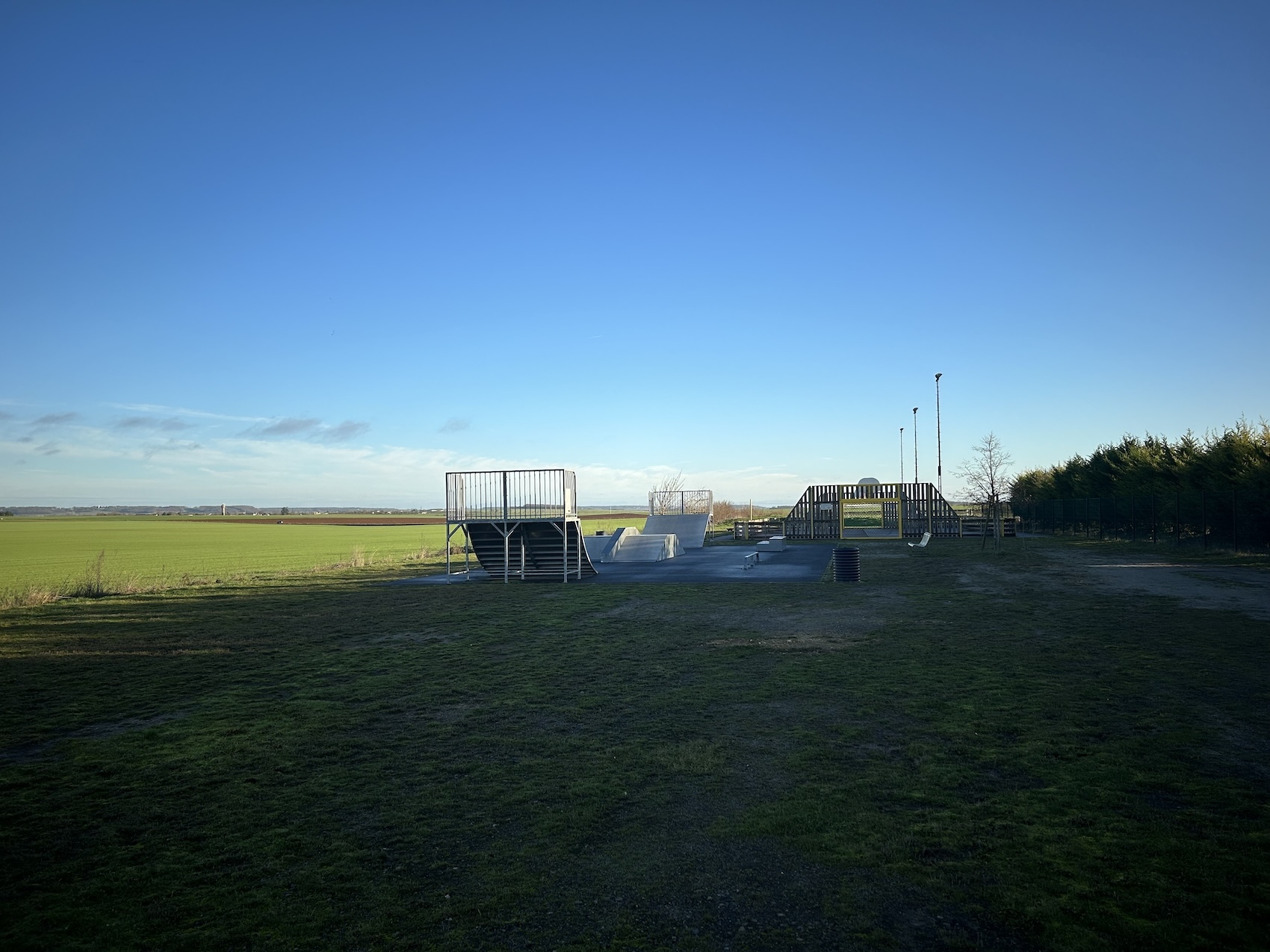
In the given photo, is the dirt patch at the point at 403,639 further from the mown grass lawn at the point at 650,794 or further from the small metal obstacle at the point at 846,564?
the small metal obstacle at the point at 846,564

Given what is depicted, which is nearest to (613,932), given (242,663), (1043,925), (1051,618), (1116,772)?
(1043,925)

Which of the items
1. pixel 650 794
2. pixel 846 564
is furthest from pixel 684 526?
pixel 650 794

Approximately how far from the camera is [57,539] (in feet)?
179

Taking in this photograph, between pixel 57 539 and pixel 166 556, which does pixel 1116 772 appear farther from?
pixel 57 539

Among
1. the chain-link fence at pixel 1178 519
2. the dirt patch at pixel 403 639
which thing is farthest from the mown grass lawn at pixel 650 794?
the chain-link fence at pixel 1178 519

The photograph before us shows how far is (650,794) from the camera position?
4.94 m

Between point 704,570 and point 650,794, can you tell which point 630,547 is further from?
point 650,794

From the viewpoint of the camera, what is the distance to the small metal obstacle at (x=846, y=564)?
60.4ft

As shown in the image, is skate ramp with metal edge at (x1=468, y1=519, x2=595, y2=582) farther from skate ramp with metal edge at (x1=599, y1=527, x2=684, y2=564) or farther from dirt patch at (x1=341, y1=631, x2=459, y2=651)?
dirt patch at (x1=341, y1=631, x2=459, y2=651)

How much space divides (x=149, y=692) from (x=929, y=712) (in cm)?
793

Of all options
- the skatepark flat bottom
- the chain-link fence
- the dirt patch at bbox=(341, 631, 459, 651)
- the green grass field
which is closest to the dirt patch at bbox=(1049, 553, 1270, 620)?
Answer: the chain-link fence

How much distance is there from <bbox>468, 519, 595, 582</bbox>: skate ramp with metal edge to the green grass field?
6.81m

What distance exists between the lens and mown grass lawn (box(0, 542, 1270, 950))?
343cm

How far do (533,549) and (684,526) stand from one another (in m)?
17.2
